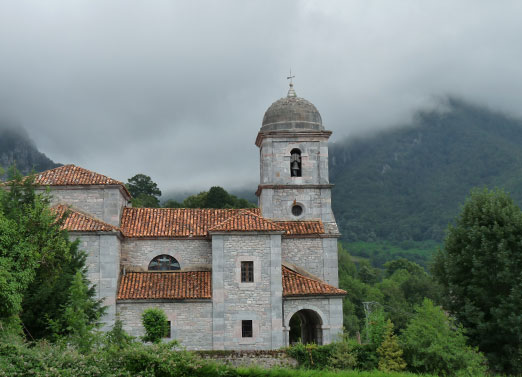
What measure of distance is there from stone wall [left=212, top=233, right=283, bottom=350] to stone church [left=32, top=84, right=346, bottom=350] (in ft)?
0.17

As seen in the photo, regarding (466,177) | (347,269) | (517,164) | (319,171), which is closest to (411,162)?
(466,177)

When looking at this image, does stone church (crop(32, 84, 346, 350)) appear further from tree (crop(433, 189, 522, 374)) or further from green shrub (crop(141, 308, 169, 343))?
tree (crop(433, 189, 522, 374))

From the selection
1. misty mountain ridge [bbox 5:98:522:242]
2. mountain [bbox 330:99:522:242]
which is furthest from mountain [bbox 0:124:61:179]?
mountain [bbox 330:99:522:242]

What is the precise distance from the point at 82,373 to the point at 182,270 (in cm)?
1643

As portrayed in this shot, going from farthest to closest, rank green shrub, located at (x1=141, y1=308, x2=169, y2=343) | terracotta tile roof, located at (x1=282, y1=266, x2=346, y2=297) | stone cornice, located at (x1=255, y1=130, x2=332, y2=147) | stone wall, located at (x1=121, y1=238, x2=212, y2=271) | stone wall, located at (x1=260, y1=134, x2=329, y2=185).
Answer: stone cornice, located at (x1=255, y1=130, x2=332, y2=147) < stone wall, located at (x1=260, y1=134, x2=329, y2=185) < stone wall, located at (x1=121, y1=238, x2=212, y2=271) < terracotta tile roof, located at (x1=282, y1=266, x2=346, y2=297) < green shrub, located at (x1=141, y1=308, x2=169, y2=343)

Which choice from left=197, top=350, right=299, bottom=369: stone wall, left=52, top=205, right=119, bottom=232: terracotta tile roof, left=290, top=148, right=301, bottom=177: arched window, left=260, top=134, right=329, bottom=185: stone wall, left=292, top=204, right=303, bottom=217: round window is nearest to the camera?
left=197, top=350, right=299, bottom=369: stone wall

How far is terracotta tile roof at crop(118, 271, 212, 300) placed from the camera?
31906 mm

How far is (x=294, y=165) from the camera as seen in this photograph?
38125 mm

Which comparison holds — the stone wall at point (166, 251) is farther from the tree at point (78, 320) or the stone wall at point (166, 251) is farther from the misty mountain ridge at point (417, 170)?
the misty mountain ridge at point (417, 170)

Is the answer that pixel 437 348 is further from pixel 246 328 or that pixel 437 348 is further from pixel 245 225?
pixel 245 225

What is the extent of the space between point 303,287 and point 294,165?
332 inches

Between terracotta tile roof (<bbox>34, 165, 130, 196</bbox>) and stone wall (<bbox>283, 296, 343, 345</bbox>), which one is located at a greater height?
terracotta tile roof (<bbox>34, 165, 130, 196</bbox>)

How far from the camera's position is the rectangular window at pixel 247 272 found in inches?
1281

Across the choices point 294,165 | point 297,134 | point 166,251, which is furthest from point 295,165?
point 166,251
